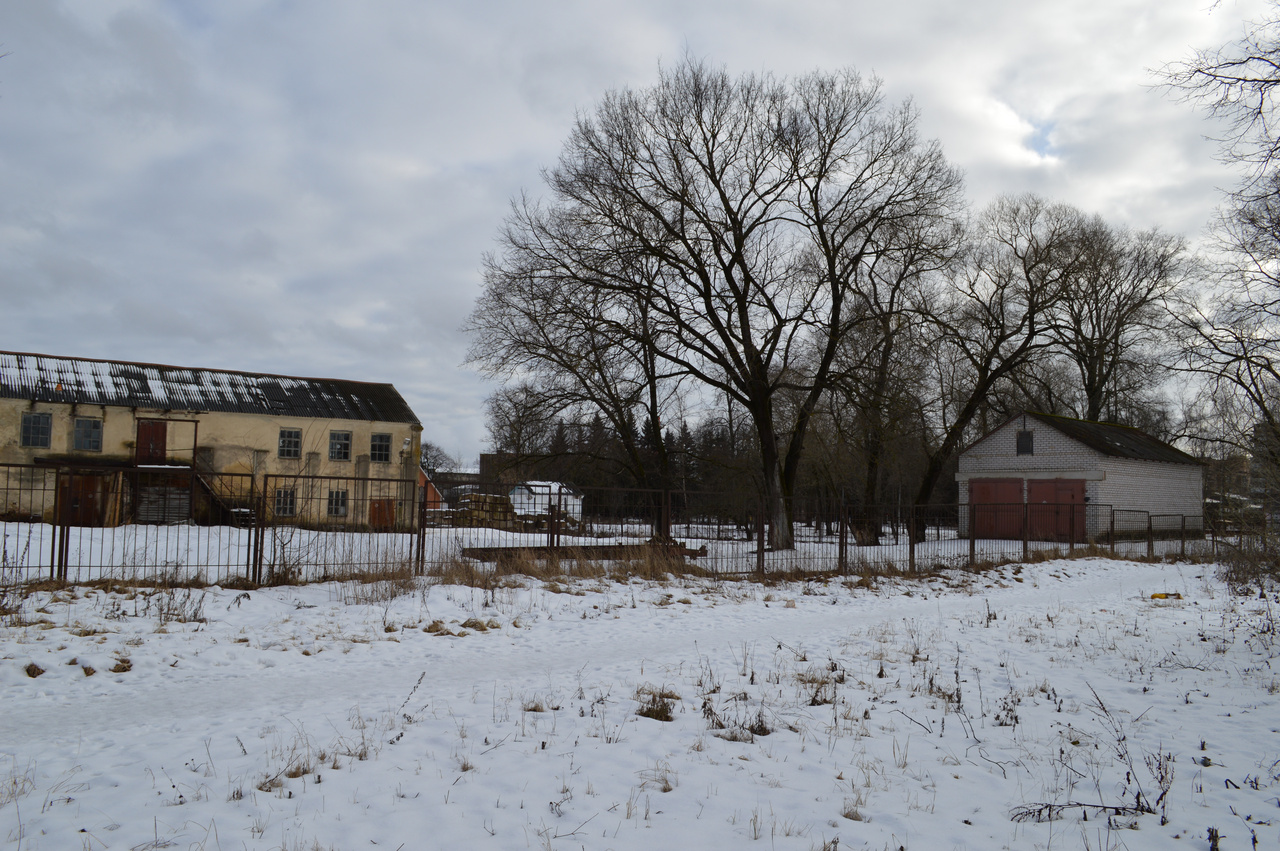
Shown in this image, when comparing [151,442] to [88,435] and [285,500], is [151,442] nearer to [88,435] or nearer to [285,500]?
[88,435]

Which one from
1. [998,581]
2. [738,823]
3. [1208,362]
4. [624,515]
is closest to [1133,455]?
[1208,362]

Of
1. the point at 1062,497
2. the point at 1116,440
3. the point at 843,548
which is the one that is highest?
the point at 1116,440

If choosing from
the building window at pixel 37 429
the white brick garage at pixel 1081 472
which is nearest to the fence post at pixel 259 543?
the building window at pixel 37 429

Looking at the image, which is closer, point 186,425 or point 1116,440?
point 186,425

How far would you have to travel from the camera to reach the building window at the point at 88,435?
30.4 metres

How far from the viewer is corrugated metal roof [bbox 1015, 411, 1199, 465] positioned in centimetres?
3641

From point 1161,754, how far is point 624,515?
11.5 metres

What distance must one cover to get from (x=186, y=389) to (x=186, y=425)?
2.08 m

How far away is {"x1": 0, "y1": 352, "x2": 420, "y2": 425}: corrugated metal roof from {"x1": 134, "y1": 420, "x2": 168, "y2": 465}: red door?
2.38ft

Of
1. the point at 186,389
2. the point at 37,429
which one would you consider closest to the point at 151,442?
the point at 186,389

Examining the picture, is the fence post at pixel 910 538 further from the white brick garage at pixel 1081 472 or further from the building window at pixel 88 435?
the building window at pixel 88 435

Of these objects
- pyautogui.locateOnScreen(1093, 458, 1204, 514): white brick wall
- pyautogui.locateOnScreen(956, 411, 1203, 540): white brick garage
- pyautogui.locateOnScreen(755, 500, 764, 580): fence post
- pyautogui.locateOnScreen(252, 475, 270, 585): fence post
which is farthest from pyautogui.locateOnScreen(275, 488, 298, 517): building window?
pyautogui.locateOnScreen(1093, 458, 1204, 514): white brick wall

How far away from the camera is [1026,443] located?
3834 centimetres

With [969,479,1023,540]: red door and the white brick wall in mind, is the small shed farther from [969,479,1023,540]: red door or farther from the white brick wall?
the white brick wall
